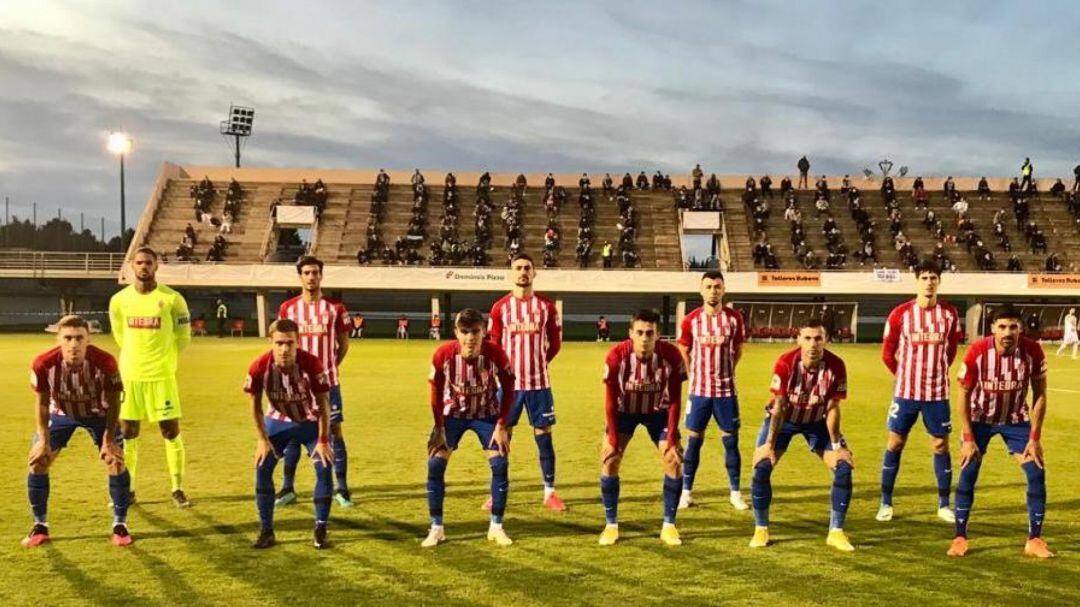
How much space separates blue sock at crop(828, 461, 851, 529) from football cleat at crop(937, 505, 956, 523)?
60.1 inches

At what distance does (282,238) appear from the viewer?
5059 cm

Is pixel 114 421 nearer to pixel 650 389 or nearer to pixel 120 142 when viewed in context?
pixel 650 389

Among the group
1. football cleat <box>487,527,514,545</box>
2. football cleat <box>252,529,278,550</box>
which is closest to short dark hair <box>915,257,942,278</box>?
football cleat <box>487,527,514,545</box>

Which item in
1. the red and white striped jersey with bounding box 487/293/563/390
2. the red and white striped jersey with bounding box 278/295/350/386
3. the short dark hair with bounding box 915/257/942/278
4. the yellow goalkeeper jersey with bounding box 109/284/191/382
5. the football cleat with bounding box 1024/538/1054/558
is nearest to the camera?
the football cleat with bounding box 1024/538/1054/558

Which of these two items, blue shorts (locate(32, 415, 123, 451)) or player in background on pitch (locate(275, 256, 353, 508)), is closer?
blue shorts (locate(32, 415, 123, 451))

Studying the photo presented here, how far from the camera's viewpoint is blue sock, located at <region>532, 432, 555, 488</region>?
325 inches

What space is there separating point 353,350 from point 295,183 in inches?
906

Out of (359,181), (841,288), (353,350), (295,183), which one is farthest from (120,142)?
(841,288)

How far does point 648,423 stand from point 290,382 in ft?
9.61

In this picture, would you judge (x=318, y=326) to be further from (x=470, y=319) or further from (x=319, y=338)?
(x=470, y=319)

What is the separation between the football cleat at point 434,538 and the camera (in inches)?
265

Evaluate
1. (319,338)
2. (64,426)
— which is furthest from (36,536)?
(319,338)

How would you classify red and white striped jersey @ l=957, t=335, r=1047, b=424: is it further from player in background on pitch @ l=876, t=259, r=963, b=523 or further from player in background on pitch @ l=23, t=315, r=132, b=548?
player in background on pitch @ l=23, t=315, r=132, b=548

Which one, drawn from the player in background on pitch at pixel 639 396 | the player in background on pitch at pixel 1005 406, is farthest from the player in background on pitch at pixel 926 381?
the player in background on pitch at pixel 639 396
